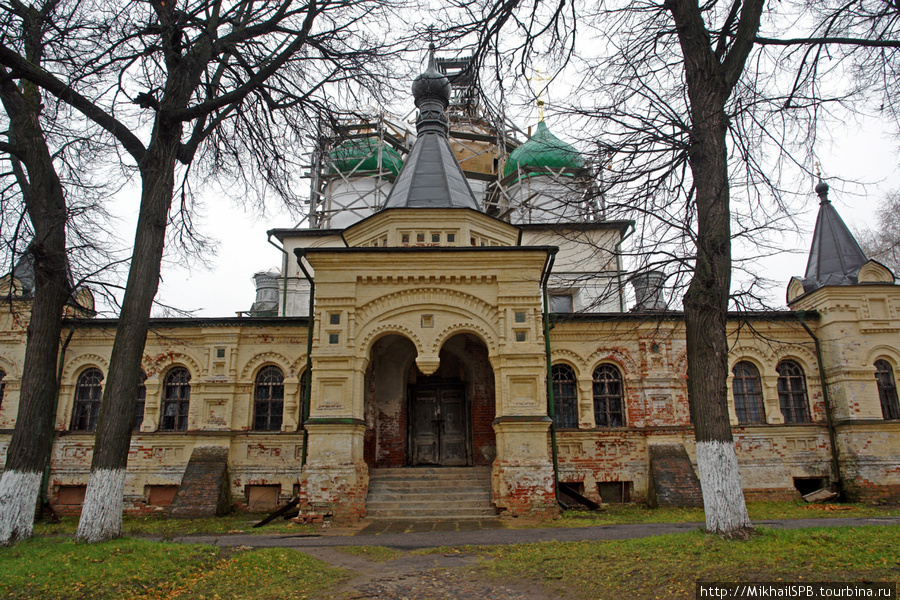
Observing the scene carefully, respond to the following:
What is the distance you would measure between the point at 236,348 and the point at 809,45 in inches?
511

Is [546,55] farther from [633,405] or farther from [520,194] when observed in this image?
[520,194]

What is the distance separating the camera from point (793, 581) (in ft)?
16.7

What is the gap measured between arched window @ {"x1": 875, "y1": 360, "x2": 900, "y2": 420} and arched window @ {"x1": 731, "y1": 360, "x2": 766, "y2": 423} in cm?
263

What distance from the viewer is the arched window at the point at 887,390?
47.3 feet

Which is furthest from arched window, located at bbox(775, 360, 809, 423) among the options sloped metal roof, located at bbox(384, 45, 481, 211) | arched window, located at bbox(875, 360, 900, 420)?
sloped metal roof, located at bbox(384, 45, 481, 211)

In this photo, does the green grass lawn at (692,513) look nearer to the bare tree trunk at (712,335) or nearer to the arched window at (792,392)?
the arched window at (792,392)

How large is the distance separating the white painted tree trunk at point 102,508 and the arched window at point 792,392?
14.5m

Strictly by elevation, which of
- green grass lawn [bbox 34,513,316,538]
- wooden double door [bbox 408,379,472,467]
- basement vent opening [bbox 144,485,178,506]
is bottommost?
green grass lawn [bbox 34,513,316,538]

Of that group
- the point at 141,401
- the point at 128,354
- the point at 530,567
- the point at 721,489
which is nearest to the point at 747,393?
the point at 721,489

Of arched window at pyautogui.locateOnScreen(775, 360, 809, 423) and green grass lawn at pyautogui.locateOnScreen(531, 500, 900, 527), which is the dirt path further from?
arched window at pyautogui.locateOnScreen(775, 360, 809, 423)

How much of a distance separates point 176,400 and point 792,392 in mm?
15389

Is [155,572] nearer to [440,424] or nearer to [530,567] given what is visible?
[530,567]

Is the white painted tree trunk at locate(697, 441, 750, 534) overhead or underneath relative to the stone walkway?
overhead

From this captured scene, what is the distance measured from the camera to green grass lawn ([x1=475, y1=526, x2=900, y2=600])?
536 cm
